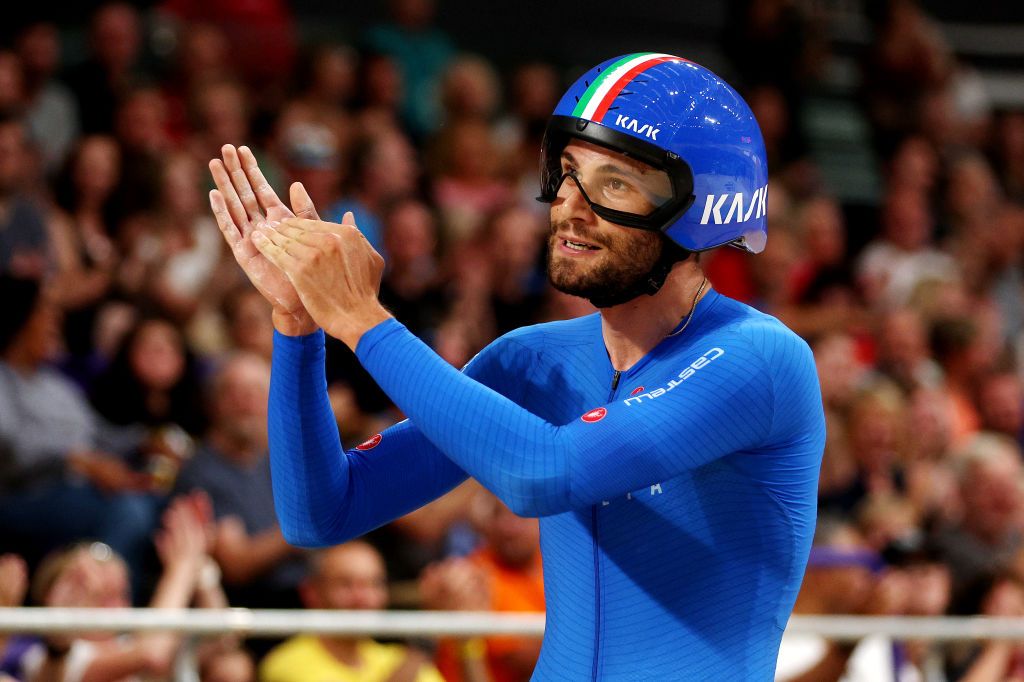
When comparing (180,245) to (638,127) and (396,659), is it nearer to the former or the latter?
(396,659)

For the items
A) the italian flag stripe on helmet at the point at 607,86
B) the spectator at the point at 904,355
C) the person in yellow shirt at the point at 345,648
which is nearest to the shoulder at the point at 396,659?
the person in yellow shirt at the point at 345,648

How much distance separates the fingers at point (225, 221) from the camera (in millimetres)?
2984

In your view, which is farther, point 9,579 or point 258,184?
point 9,579

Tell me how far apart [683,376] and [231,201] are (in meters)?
0.99

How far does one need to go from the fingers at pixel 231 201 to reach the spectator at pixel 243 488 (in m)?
2.87

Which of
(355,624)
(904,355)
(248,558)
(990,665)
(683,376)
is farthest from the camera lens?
(904,355)

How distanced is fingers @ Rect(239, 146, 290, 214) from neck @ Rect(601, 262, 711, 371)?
715 mm

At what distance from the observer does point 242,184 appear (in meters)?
3.01

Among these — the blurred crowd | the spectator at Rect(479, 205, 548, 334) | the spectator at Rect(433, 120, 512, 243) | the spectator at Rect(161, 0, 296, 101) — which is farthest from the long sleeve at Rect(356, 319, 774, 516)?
the spectator at Rect(161, 0, 296, 101)

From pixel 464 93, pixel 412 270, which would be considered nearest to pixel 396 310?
pixel 412 270

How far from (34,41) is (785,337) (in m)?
6.95

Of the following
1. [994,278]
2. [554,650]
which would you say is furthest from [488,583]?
[994,278]

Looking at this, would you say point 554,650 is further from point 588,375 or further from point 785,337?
point 785,337

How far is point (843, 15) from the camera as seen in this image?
13.8 meters
